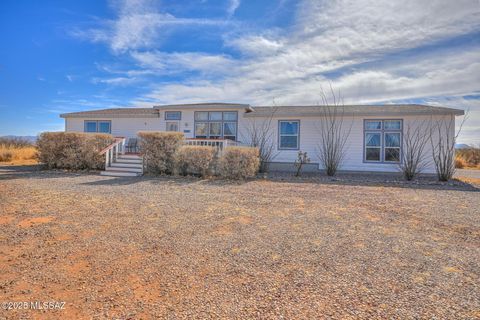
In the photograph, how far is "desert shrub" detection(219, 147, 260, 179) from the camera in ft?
36.1

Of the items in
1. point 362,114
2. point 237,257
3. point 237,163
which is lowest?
point 237,257

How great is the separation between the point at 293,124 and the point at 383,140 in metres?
4.57

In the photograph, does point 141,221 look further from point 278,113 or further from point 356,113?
point 356,113

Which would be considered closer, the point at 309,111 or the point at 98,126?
the point at 309,111

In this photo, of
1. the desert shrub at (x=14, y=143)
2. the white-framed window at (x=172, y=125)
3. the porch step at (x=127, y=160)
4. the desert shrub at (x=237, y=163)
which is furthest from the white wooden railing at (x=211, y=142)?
the desert shrub at (x=14, y=143)

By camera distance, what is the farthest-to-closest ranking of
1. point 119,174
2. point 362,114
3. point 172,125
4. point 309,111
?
point 172,125 < point 309,111 < point 362,114 < point 119,174

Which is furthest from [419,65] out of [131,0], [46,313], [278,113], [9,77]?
[9,77]

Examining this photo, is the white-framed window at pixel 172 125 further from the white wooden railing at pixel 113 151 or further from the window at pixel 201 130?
the white wooden railing at pixel 113 151

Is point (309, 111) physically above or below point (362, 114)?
above

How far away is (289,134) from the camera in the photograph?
15.0m

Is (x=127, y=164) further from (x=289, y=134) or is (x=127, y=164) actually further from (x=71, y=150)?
(x=289, y=134)

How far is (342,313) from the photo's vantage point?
2352mm

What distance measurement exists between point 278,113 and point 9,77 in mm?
16167

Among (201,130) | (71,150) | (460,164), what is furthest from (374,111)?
(71,150)
